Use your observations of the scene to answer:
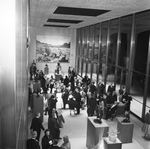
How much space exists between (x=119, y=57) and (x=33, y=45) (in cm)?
1848

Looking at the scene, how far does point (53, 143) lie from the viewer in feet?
21.0

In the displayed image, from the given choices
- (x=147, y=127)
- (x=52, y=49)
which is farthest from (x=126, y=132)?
(x=52, y=49)

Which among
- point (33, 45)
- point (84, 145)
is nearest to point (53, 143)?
point (84, 145)

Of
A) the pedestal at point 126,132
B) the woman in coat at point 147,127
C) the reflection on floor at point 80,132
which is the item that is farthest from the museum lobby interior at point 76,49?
the woman in coat at point 147,127

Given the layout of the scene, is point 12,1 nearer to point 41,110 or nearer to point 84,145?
point 84,145

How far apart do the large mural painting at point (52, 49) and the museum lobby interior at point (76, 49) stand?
0.37 m

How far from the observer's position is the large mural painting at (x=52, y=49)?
31.3 m

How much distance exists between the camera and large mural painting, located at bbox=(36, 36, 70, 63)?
103ft

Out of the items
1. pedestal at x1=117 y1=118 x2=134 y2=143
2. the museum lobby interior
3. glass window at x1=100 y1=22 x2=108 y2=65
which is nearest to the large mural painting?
the museum lobby interior

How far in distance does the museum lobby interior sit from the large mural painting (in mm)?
374

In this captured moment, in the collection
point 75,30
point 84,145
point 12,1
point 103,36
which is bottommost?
point 84,145

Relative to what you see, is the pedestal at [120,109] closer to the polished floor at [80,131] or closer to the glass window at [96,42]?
the polished floor at [80,131]

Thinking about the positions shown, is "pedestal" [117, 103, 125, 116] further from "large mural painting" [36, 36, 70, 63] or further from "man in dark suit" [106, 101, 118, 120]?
"large mural painting" [36, 36, 70, 63]

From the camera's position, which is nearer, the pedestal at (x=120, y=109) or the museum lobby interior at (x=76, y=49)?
the museum lobby interior at (x=76, y=49)
